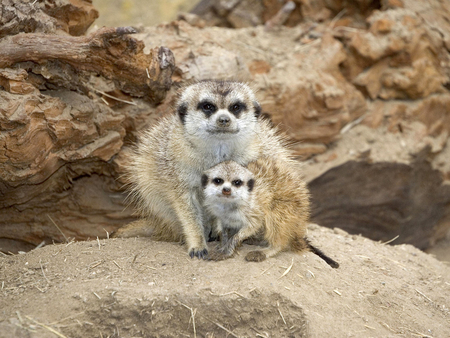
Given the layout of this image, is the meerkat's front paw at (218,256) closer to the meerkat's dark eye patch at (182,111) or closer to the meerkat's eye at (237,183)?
the meerkat's eye at (237,183)

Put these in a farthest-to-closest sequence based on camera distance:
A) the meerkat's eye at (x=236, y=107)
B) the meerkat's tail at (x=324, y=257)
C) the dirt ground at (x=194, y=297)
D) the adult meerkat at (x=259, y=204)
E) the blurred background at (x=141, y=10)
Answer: the blurred background at (x=141, y=10)
the meerkat's tail at (x=324, y=257)
the meerkat's eye at (x=236, y=107)
the adult meerkat at (x=259, y=204)
the dirt ground at (x=194, y=297)

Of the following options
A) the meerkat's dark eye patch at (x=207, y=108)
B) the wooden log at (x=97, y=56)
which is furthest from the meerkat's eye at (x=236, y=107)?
the wooden log at (x=97, y=56)

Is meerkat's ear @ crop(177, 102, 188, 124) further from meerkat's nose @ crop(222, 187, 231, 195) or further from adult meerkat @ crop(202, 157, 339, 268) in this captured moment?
meerkat's nose @ crop(222, 187, 231, 195)

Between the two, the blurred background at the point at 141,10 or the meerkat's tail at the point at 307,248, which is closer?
the meerkat's tail at the point at 307,248

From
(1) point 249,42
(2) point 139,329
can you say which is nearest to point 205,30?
(1) point 249,42

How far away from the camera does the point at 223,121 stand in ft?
10.6

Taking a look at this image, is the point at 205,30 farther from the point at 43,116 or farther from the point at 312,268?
the point at 312,268

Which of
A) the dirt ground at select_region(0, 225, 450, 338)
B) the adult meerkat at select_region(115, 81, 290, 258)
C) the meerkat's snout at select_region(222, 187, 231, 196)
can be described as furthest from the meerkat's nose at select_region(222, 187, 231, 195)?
the dirt ground at select_region(0, 225, 450, 338)

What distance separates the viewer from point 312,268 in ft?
11.0

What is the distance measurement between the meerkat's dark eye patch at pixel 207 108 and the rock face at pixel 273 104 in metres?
0.64

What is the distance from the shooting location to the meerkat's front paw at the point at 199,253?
336cm

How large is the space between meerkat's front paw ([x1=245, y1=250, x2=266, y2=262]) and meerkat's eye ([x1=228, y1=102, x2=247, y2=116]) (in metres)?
0.96

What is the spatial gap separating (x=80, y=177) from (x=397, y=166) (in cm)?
348

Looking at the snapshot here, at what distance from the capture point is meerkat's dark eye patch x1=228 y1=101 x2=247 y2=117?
343cm
